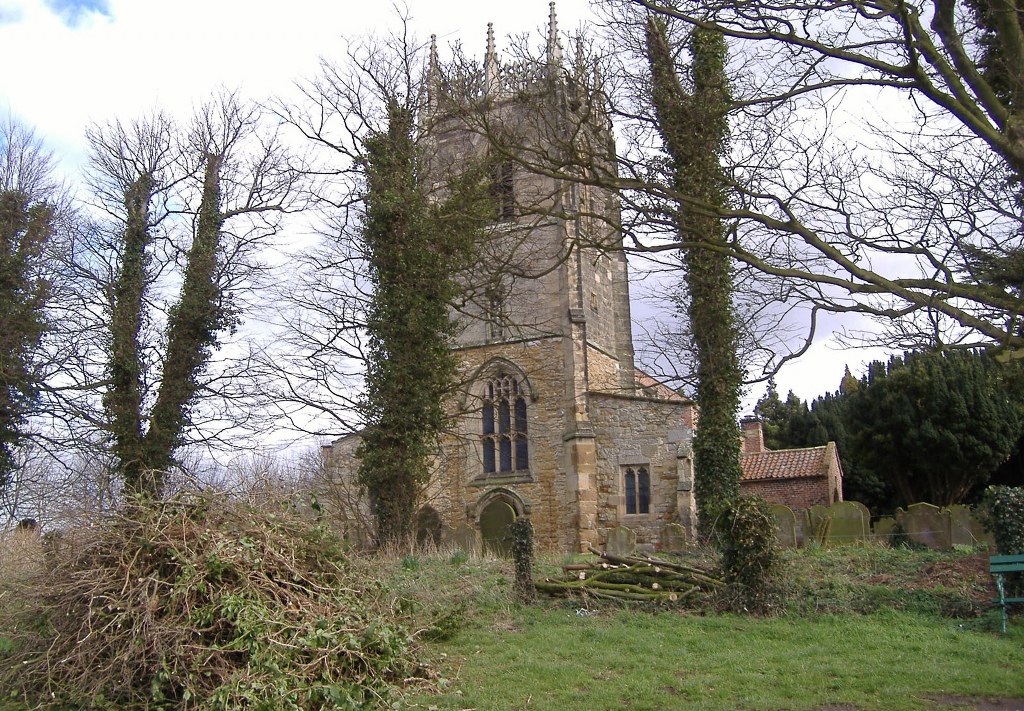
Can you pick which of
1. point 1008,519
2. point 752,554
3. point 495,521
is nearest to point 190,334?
point 495,521

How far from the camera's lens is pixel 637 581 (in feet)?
37.0

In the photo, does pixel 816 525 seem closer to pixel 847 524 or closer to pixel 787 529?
pixel 847 524

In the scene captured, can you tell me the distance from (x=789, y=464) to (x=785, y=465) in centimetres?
13

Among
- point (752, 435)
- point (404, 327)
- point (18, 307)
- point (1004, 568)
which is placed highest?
point (18, 307)

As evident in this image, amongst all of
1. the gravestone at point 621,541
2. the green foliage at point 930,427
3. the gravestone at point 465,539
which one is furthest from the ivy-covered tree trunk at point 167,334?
the green foliage at point 930,427

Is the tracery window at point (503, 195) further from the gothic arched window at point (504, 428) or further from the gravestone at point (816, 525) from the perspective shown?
the gravestone at point (816, 525)

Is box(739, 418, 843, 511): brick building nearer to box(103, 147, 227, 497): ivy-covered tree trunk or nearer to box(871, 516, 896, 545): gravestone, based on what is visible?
box(871, 516, 896, 545): gravestone

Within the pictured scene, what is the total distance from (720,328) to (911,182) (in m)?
8.37

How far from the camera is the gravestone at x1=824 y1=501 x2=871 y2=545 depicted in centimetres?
1512

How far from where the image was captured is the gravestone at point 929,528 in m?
14.5

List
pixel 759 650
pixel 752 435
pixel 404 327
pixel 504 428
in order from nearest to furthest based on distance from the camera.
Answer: pixel 759 650, pixel 404 327, pixel 504 428, pixel 752 435

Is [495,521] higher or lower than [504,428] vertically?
lower

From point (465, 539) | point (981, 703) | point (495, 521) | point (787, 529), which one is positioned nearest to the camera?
point (981, 703)

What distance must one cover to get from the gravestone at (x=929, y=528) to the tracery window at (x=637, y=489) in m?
9.94
